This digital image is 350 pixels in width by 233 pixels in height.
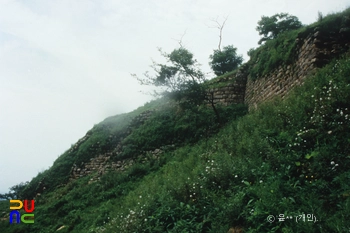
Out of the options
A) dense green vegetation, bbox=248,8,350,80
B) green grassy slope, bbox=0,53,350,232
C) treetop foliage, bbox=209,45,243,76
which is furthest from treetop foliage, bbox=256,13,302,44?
green grassy slope, bbox=0,53,350,232

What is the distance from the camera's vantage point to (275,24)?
73.8 feet

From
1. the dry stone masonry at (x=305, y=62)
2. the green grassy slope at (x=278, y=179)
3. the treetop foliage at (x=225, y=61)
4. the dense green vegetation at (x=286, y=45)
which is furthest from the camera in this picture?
the treetop foliage at (x=225, y=61)

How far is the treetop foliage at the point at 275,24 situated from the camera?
22.2 metres

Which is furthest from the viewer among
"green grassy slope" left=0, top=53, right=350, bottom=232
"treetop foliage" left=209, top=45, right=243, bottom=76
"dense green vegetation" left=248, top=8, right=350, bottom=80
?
"treetop foliage" left=209, top=45, right=243, bottom=76

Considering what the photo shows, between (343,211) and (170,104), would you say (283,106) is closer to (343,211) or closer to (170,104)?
(343,211)

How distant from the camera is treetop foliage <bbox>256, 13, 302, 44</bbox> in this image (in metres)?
22.2

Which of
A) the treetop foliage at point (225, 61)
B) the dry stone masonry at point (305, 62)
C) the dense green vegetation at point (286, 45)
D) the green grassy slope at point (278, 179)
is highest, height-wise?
the treetop foliage at point (225, 61)

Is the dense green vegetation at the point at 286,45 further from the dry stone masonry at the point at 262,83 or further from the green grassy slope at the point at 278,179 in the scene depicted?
the green grassy slope at the point at 278,179

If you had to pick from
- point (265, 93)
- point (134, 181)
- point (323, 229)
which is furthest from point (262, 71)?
point (323, 229)

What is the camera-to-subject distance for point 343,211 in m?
3.15

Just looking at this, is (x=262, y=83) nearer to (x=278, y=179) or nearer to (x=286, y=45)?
(x=286, y=45)

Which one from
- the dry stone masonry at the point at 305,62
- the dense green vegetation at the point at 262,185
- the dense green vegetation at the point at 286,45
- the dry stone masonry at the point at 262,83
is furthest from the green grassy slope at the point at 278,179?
the dense green vegetation at the point at 286,45

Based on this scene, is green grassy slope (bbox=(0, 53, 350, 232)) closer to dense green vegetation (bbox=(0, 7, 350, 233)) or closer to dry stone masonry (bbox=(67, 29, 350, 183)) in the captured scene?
dense green vegetation (bbox=(0, 7, 350, 233))

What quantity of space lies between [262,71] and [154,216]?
891 centimetres
